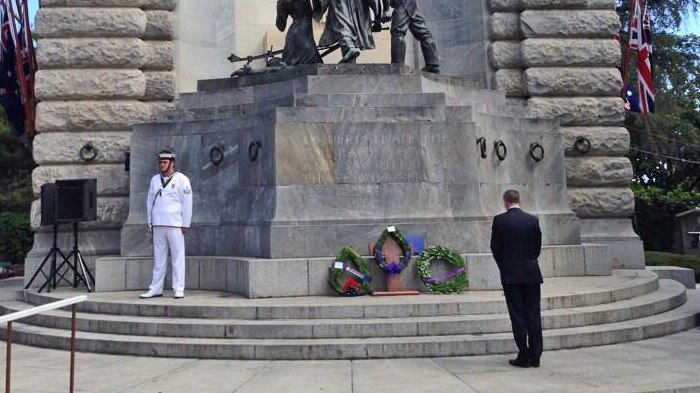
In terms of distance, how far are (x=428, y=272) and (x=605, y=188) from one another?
729 cm

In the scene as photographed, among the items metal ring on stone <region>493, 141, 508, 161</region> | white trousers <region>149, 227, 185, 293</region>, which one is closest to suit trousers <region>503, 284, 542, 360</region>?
white trousers <region>149, 227, 185, 293</region>

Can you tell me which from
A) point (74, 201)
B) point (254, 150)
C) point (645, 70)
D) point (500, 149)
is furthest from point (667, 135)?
point (74, 201)

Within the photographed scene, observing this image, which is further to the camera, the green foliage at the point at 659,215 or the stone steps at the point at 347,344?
the green foliage at the point at 659,215

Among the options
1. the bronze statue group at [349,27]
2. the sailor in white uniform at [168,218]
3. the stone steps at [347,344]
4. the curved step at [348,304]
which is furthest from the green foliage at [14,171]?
the stone steps at [347,344]

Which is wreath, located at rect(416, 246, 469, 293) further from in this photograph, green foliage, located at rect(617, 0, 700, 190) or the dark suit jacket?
green foliage, located at rect(617, 0, 700, 190)

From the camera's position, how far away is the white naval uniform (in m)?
9.43

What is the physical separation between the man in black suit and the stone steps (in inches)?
29.8

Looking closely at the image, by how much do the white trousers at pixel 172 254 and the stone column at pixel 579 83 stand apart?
9250 mm

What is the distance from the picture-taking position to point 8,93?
15336mm

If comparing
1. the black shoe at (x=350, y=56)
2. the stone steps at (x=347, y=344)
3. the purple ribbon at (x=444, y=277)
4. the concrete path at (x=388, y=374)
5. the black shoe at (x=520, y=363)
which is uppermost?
the black shoe at (x=350, y=56)

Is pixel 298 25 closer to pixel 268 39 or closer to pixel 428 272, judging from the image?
pixel 268 39

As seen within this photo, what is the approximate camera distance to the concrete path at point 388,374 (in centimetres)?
580

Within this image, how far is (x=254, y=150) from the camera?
10.6 metres

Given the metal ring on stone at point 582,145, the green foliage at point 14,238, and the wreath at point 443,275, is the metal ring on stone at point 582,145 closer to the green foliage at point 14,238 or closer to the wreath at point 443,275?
the wreath at point 443,275
